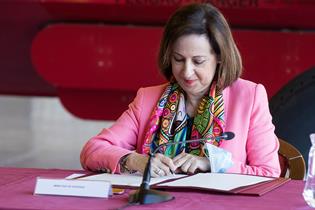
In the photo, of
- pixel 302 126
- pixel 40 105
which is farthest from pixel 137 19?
pixel 40 105

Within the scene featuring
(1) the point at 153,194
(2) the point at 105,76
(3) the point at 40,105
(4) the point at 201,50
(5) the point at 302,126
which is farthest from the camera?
(3) the point at 40,105

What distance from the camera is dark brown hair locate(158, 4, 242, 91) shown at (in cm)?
229

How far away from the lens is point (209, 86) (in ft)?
7.66

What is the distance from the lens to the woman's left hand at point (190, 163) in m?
2.13

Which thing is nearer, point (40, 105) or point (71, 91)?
point (71, 91)

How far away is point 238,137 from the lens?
2275 mm

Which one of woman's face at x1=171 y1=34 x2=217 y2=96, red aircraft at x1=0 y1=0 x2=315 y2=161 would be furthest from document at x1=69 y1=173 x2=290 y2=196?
red aircraft at x1=0 y1=0 x2=315 y2=161

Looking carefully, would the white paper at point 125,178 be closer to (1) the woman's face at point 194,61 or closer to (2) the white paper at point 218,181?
(2) the white paper at point 218,181

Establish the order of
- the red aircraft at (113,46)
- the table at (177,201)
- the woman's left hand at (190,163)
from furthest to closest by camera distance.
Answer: the red aircraft at (113,46)
the woman's left hand at (190,163)
the table at (177,201)

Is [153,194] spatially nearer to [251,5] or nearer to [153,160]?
[153,160]

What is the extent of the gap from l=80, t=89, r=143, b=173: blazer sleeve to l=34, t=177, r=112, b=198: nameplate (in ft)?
1.21

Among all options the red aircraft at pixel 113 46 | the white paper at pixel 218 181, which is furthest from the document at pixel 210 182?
the red aircraft at pixel 113 46

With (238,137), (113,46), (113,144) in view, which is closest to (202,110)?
(238,137)

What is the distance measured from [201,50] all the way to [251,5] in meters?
1.73
